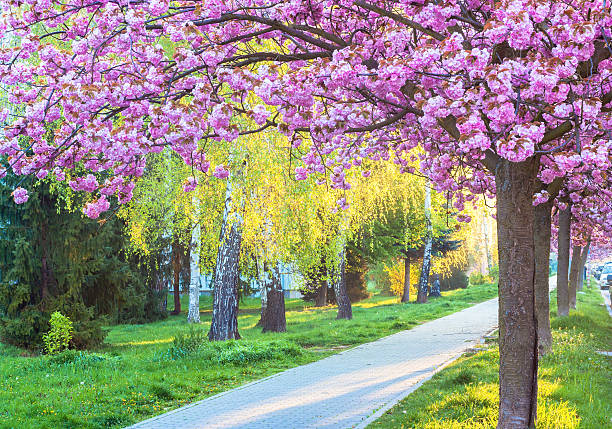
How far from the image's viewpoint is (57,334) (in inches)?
572

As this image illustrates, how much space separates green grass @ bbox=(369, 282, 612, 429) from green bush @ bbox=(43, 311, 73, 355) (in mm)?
8949

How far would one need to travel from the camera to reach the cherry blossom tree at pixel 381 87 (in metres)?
5.07

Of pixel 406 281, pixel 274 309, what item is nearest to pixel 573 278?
pixel 274 309

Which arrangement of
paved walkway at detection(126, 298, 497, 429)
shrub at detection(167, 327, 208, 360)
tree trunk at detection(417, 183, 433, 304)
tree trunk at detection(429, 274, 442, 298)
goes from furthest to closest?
tree trunk at detection(429, 274, 442, 298)
tree trunk at detection(417, 183, 433, 304)
shrub at detection(167, 327, 208, 360)
paved walkway at detection(126, 298, 497, 429)

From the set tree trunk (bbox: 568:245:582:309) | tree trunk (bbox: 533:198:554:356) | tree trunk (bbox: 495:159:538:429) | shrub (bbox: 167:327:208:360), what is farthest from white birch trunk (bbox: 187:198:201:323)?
tree trunk (bbox: 495:159:538:429)

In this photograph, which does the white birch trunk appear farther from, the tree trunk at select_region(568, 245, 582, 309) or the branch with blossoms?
the branch with blossoms

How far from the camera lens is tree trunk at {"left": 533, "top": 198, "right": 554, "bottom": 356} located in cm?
1190

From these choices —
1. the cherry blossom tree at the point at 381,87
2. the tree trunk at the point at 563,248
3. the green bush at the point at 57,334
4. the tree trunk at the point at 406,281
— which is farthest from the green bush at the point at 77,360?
the tree trunk at the point at 406,281

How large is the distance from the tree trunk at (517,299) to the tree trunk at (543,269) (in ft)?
20.3

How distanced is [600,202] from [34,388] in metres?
11.5

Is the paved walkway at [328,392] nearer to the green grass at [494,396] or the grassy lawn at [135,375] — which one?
the green grass at [494,396]

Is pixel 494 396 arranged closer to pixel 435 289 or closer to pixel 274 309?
pixel 274 309

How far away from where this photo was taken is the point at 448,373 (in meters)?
10.5

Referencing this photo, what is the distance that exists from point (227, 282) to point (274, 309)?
374cm
